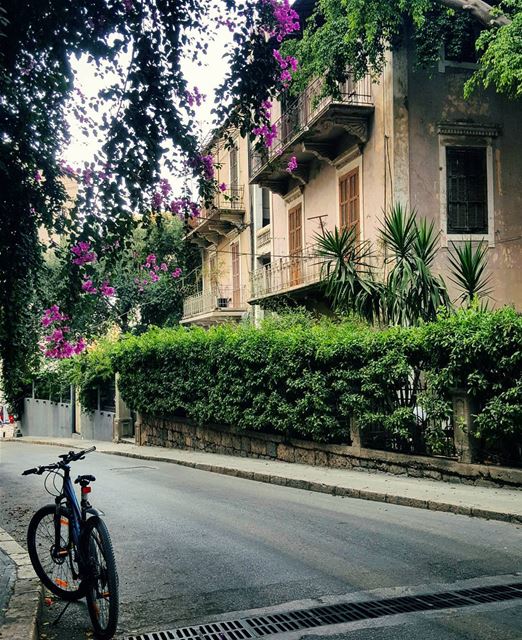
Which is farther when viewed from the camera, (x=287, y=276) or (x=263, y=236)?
(x=263, y=236)

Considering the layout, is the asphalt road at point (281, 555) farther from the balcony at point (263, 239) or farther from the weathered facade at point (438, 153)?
the balcony at point (263, 239)

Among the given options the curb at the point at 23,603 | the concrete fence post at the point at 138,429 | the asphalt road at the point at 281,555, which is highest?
the curb at the point at 23,603

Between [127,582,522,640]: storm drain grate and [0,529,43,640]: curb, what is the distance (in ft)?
2.20

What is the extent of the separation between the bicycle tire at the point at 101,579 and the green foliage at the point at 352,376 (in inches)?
273

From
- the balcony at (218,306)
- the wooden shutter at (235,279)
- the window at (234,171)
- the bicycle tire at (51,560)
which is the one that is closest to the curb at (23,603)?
the bicycle tire at (51,560)

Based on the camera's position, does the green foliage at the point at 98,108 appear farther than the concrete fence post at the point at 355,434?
No

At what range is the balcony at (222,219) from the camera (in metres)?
28.4

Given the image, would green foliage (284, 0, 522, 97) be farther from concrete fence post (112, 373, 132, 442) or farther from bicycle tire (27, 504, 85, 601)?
concrete fence post (112, 373, 132, 442)

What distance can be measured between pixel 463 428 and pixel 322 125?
1011 centimetres

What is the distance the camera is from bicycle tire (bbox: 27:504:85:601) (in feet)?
18.1

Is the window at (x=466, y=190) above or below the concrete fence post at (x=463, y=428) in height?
above

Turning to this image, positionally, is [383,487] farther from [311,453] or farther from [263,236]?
[263,236]

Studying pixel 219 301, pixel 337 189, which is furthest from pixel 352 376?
pixel 219 301

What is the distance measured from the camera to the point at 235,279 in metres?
29.5
